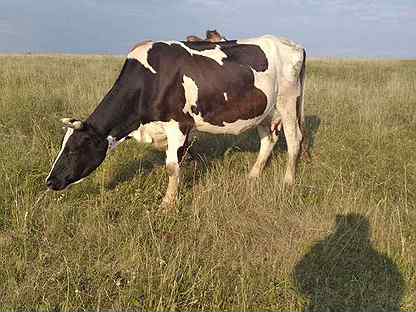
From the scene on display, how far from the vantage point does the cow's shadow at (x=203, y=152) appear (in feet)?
19.0

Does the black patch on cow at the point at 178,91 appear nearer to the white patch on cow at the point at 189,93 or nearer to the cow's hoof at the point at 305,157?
the white patch on cow at the point at 189,93

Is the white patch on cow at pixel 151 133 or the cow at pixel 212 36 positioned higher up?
the cow at pixel 212 36

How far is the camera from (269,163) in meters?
6.82

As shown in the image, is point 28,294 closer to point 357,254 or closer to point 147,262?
point 147,262

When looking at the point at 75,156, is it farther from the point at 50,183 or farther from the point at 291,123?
the point at 291,123

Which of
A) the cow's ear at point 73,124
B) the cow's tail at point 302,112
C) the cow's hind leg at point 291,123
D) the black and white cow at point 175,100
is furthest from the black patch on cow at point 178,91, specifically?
the cow's tail at point 302,112

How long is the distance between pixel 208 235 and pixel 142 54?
238 cm

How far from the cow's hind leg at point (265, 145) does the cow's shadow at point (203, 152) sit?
48 cm

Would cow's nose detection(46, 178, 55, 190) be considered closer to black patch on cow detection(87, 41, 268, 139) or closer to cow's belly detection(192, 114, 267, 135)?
black patch on cow detection(87, 41, 268, 139)

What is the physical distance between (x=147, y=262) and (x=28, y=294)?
0.89 metres

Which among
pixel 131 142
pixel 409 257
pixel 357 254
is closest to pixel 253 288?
pixel 357 254

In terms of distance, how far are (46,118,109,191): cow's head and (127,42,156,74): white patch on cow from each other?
991mm

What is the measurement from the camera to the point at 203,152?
7.09 metres

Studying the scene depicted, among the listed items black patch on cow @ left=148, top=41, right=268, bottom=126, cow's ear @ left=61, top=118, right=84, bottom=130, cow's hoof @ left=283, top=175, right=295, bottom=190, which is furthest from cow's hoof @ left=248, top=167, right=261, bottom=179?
cow's ear @ left=61, top=118, right=84, bottom=130
